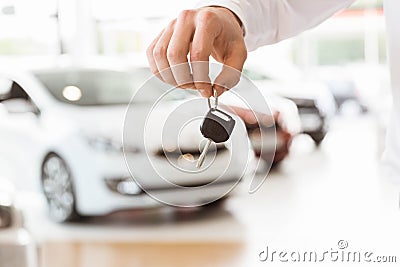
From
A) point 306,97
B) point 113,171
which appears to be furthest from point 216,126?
point 306,97

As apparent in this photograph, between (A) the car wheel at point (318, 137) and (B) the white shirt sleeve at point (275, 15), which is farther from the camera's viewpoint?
(A) the car wheel at point (318, 137)

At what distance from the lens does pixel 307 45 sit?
413 centimetres

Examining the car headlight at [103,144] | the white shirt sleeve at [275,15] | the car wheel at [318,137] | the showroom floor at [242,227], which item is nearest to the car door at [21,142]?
the showroom floor at [242,227]

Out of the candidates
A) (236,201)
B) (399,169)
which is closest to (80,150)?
(236,201)

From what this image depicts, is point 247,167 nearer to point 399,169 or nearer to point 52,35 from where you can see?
point 399,169

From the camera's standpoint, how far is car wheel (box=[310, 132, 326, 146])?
400cm

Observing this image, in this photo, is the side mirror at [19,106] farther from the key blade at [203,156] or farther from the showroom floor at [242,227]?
the key blade at [203,156]

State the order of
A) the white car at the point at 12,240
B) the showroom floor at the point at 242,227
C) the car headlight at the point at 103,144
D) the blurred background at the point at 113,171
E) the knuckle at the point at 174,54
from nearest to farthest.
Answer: the knuckle at the point at 174,54
the white car at the point at 12,240
the showroom floor at the point at 242,227
the blurred background at the point at 113,171
the car headlight at the point at 103,144

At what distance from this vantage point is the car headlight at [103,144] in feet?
10.0

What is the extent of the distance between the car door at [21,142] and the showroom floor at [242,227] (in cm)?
12

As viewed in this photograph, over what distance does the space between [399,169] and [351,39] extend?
363 centimetres

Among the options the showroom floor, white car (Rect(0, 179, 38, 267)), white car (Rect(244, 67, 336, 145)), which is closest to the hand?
white car (Rect(0, 179, 38, 267))

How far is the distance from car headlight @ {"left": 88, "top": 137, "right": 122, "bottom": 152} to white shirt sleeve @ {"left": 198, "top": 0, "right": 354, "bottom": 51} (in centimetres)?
242

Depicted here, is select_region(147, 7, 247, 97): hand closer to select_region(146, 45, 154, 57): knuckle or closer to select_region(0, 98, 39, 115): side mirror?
select_region(146, 45, 154, 57): knuckle
